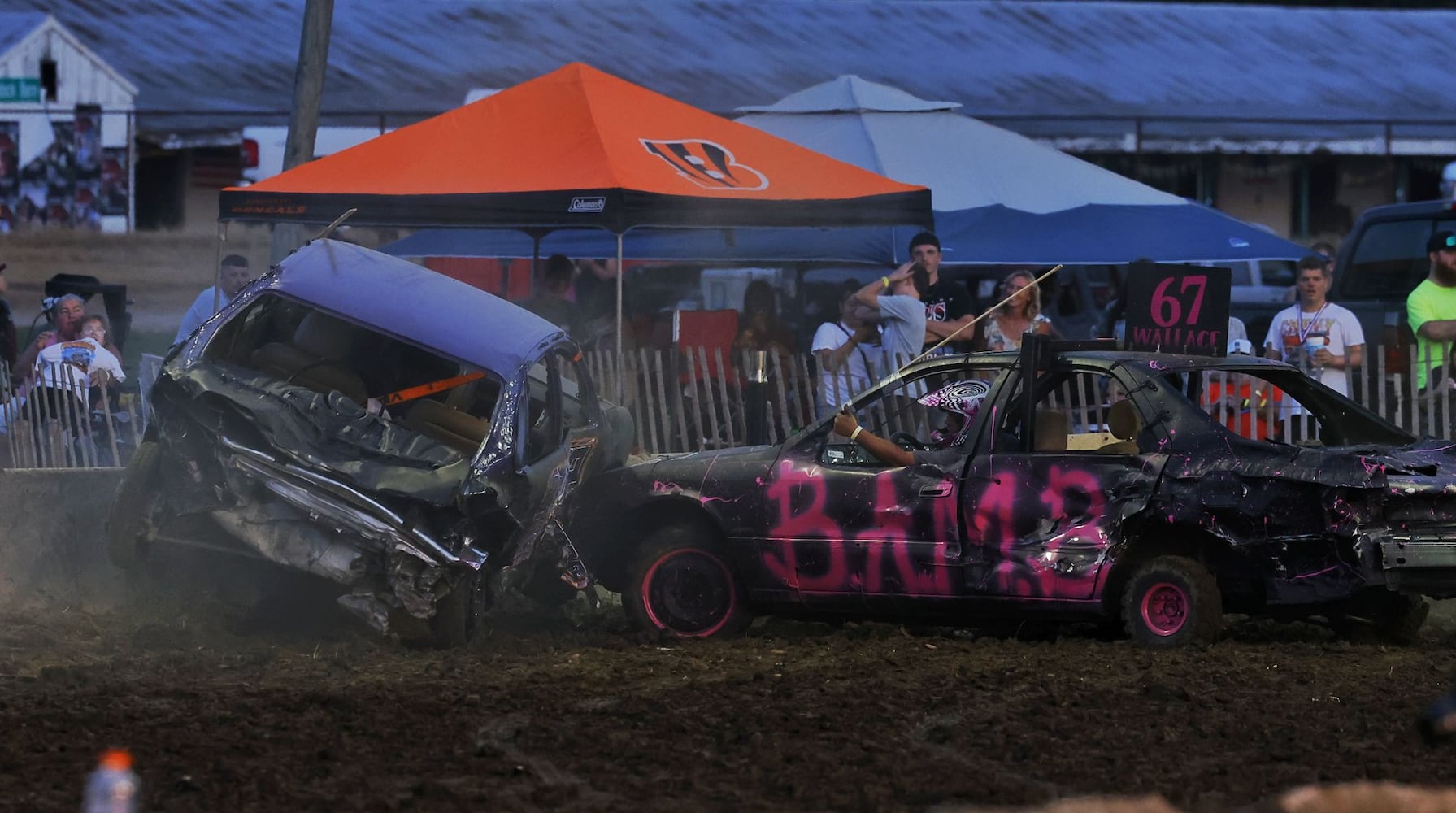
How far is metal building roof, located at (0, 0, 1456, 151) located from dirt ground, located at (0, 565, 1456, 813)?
19.2 m

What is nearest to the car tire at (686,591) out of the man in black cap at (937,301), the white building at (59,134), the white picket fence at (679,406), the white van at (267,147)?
the white picket fence at (679,406)

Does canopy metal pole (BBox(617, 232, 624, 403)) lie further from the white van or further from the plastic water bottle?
the white van

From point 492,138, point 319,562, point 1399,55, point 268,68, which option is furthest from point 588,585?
point 1399,55

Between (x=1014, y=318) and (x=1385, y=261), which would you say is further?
(x=1385, y=261)

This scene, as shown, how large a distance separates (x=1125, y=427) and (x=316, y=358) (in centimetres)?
383

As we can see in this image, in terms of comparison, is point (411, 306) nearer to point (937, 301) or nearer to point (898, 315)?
point (898, 315)

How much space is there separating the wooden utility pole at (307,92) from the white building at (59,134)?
12.5 metres

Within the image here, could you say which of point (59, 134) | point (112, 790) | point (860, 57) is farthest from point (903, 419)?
point (860, 57)

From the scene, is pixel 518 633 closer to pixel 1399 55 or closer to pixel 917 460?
pixel 917 460

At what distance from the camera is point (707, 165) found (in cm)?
1324

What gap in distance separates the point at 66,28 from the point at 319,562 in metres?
22.0

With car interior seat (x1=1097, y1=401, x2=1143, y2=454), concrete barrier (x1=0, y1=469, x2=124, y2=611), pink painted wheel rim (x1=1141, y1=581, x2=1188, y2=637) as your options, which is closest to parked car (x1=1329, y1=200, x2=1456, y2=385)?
car interior seat (x1=1097, y1=401, x2=1143, y2=454)

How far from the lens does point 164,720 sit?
23.8 ft

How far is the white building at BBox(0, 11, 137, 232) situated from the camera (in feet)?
89.1
